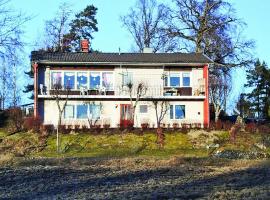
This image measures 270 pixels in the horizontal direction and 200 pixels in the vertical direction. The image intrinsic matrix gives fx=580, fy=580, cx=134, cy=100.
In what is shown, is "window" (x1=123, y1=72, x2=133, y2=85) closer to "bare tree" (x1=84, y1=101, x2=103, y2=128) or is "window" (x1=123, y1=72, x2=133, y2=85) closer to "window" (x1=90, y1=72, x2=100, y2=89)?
"window" (x1=90, y1=72, x2=100, y2=89)

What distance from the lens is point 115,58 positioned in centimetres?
5316

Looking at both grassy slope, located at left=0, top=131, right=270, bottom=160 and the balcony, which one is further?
the balcony

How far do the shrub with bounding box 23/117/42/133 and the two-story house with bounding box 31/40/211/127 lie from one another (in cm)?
167

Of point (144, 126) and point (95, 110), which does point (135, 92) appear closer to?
point (95, 110)

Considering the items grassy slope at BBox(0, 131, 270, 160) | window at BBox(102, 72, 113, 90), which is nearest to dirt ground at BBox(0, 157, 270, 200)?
grassy slope at BBox(0, 131, 270, 160)

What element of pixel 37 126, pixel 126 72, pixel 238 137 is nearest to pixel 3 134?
pixel 37 126

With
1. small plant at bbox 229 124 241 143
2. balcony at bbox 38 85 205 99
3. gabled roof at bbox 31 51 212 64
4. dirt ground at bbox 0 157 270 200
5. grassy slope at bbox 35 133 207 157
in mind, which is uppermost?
gabled roof at bbox 31 51 212 64

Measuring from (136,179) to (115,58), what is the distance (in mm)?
31458

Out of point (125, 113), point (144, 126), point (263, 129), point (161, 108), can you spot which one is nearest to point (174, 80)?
point (161, 108)

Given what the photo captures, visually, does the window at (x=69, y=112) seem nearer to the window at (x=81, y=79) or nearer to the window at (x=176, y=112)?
the window at (x=81, y=79)

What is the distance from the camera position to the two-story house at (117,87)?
50.3m

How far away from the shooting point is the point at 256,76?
70125mm

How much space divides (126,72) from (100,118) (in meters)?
5.00

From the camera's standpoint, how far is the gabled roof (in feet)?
168
